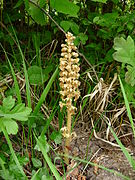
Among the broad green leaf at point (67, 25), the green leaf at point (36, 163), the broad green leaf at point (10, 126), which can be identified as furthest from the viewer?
the broad green leaf at point (67, 25)

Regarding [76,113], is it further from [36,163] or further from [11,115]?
[11,115]

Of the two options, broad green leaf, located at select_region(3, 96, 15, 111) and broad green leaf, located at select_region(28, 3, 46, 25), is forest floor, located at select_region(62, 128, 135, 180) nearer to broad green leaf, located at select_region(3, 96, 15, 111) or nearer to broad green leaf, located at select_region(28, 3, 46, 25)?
broad green leaf, located at select_region(3, 96, 15, 111)

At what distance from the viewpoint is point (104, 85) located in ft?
6.42

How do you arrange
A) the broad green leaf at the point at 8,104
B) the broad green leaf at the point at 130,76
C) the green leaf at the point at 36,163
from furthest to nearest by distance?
the broad green leaf at the point at 130,76 < the green leaf at the point at 36,163 < the broad green leaf at the point at 8,104

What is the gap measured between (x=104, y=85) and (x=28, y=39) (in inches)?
39.0

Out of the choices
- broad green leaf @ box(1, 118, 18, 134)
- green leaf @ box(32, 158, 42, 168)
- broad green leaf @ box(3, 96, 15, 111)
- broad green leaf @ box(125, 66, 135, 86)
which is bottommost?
green leaf @ box(32, 158, 42, 168)

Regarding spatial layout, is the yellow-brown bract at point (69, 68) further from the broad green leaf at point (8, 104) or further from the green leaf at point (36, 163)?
the green leaf at point (36, 163)

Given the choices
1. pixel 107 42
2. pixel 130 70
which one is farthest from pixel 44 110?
pixel 107 42

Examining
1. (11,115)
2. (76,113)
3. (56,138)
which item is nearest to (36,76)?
(76,113)

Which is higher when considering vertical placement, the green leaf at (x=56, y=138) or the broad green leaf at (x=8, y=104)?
the broad green leaf at (x=8, y=104)

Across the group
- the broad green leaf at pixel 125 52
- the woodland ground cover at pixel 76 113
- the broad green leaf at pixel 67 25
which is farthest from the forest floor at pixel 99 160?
the broad green leaf at pixel 67 25

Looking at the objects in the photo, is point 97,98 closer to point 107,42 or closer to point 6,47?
point 107,42

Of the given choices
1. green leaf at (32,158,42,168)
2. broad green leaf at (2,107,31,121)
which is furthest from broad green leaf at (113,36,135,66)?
green leaf at (32,158,42,168)

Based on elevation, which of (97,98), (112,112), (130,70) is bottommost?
(112,112)
